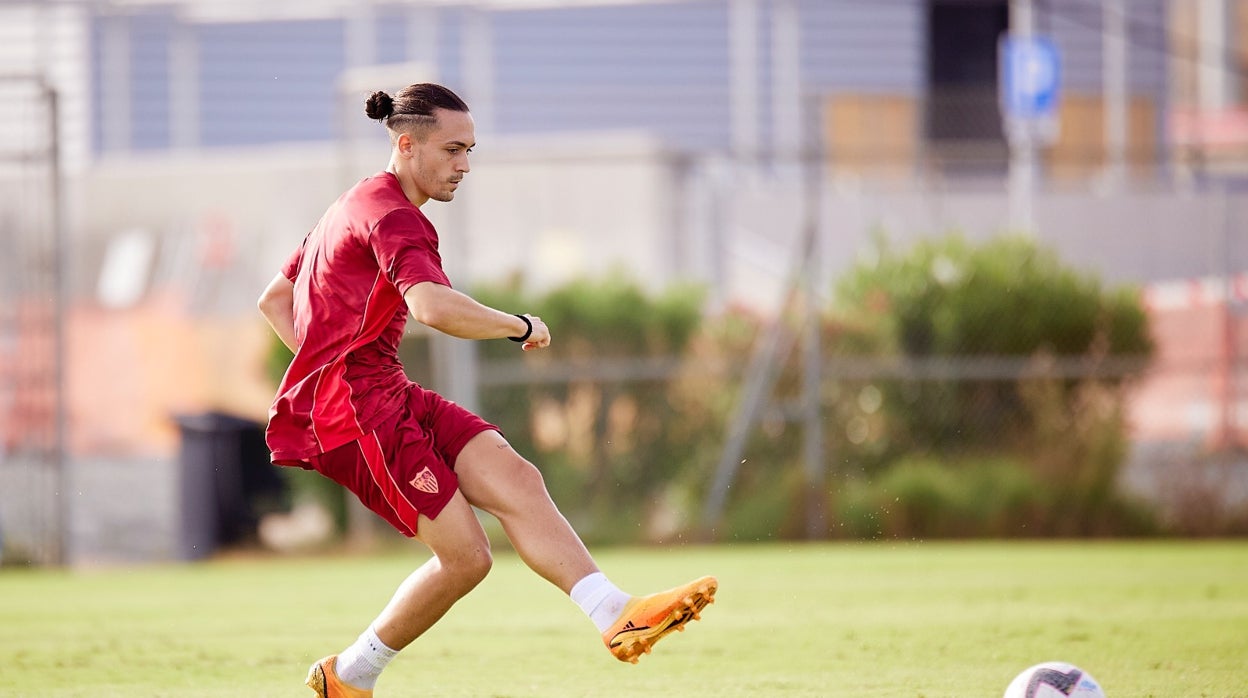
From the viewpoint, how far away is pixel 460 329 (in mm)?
5238

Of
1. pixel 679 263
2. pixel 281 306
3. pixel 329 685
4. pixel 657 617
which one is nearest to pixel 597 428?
pixel 679 263

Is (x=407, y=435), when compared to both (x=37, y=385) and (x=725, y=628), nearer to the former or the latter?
(x=725, y=628)

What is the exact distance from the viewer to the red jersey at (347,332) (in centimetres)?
548

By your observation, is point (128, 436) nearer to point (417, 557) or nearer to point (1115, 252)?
point (417, 557)

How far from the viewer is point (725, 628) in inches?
343

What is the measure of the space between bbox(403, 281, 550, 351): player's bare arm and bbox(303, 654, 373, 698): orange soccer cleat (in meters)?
1.29

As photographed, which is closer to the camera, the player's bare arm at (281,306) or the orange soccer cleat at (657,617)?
the orange soccer cleat at (657,617)

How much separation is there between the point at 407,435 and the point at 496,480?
310 mm

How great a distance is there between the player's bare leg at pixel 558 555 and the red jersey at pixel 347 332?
35 centimetres

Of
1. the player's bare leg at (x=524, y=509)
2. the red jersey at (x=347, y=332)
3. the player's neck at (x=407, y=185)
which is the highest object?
the player's neck at (x=407, y=185)

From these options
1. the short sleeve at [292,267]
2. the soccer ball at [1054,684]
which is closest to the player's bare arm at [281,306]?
the short sleeve at [292,267]

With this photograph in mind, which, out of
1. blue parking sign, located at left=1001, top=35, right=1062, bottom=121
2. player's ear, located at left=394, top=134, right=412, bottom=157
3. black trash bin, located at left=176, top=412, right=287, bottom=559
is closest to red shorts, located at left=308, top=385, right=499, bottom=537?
player's ear, located at left=394, top=134, right=412, bottom=157

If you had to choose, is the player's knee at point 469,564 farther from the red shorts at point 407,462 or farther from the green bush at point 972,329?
the green bush at point 972,329

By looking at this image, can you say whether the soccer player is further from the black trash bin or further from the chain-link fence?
the black trash bin
